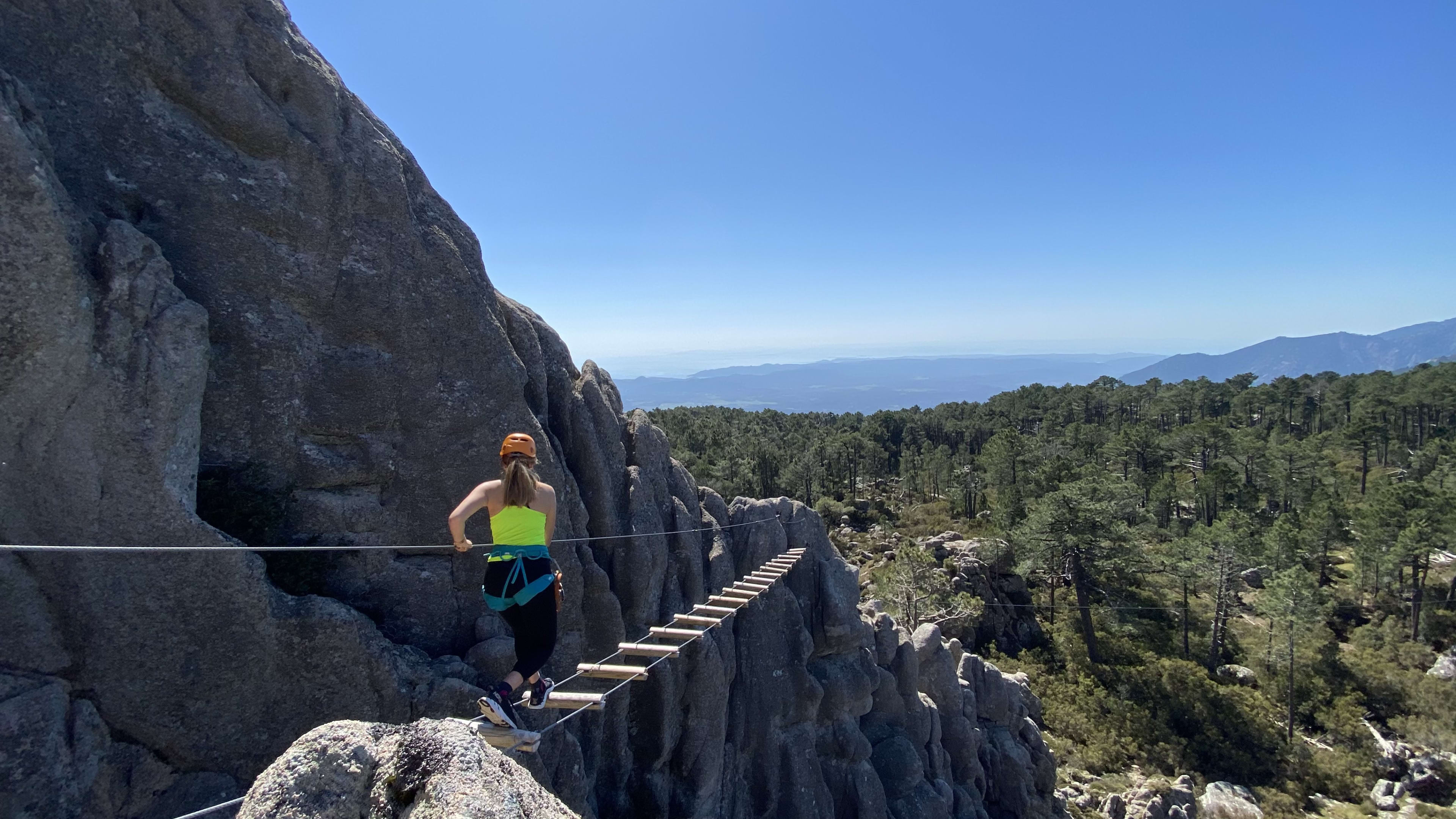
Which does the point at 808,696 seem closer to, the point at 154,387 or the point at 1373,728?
the point at 154,387

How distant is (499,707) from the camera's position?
750cm

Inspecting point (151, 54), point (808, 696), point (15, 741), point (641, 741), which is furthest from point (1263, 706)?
point (151, 54)

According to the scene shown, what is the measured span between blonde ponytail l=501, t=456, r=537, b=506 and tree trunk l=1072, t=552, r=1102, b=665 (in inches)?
2082

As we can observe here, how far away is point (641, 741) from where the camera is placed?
1534 cm

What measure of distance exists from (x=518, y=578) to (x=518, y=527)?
2.04 feet

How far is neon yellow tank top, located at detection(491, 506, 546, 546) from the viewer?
24.0 ft

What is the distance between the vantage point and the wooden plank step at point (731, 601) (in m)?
16.5

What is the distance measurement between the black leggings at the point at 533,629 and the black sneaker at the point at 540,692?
0.37m

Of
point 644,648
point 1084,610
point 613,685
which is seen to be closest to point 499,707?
point 644,648

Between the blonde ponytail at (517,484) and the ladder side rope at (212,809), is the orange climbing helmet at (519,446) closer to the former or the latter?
the blonde ponytail at (517,484)

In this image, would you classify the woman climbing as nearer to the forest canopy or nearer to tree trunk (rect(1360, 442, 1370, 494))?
the forest canopy

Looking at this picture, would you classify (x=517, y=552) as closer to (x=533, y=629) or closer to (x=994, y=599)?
(x=533, y=629)

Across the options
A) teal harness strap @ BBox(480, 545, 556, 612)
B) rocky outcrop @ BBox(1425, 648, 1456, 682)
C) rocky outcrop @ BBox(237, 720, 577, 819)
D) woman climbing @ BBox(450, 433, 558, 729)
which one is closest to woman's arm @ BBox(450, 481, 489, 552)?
woman climbing @ BBox(450, 433, 558, 729)

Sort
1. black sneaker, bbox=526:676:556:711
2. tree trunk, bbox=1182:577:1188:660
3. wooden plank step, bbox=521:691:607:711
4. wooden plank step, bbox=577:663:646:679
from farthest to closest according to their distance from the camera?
tree trunk, bbox=1182:577:1188:660 → wooden plank step, bbox=577:663:646:679 → wooden plank step, bbox=521:691:607:711 → black sneaker, bbox=526:676:556:711
